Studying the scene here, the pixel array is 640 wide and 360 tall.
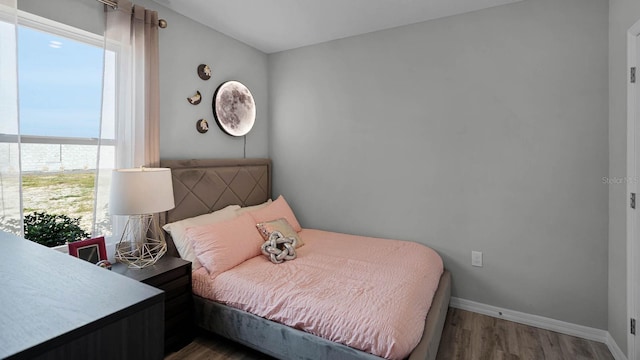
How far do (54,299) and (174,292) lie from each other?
1744 millimetres

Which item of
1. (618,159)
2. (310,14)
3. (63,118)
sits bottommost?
(618,159)

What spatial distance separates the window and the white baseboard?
302 centimetres

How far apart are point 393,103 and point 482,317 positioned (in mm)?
2075

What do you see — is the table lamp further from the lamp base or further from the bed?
the bed

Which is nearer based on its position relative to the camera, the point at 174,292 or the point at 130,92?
the point at 174,292

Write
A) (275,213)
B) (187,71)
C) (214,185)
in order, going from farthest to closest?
(275,213) → (214,185) → (187,71)

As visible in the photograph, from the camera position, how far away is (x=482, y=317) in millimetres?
2613

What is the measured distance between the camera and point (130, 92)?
225 cm

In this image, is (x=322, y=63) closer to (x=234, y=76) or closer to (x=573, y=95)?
(x=234, y=76)

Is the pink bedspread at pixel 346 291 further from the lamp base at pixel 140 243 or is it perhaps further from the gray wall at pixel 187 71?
the gray wall at pixel 187 71

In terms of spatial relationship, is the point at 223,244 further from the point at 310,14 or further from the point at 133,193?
the point at 310,14

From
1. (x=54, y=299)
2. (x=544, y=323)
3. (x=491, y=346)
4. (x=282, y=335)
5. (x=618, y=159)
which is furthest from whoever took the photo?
(x=544, y=323)

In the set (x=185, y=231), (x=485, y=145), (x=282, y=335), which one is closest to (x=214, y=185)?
(x=185, y=231)

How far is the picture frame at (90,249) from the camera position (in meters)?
1.88
